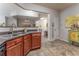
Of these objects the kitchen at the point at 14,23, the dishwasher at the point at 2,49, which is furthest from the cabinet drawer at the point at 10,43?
the dishwasher at the point at 2,49

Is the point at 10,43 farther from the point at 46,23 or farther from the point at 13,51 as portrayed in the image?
the point at 46,23

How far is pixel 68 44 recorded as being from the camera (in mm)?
3084

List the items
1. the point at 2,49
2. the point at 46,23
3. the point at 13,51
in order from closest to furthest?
1. the point at 2,49
2. the point at 13,51
3. the point at 46,23

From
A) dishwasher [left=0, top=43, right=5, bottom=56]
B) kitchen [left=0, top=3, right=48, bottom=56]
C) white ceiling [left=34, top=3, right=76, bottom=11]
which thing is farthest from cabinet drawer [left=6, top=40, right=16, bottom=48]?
white ceiling [left=34, top=3, right=76, bottom=11]

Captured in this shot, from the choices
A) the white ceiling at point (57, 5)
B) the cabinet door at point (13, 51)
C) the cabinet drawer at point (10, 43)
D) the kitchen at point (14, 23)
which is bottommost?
the cabinet door at point (13, 51)

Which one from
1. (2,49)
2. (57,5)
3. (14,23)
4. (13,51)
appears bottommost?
(13,51)

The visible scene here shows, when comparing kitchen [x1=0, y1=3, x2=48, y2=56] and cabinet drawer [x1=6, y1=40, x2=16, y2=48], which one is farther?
kitchen [x1=0, y1=3, x2=48, y2=56]

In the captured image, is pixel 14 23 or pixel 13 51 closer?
pixel 13 51

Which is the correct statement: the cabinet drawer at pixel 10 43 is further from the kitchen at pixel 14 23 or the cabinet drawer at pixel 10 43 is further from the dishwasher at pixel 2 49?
the dishwasher at pixel 2 49

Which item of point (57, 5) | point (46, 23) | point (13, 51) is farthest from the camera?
point (46, 23)

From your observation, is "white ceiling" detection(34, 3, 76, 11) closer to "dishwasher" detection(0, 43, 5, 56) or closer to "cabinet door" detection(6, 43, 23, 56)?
"cabinet door" detection(6, 43, 23, 56)

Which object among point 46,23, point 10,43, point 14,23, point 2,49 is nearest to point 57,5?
point 46,23

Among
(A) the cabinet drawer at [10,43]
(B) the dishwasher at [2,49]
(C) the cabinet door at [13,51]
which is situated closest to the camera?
(B) the dishwasher at [2,49]

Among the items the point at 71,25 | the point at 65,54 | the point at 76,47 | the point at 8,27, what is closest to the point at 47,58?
the point at 65,54
